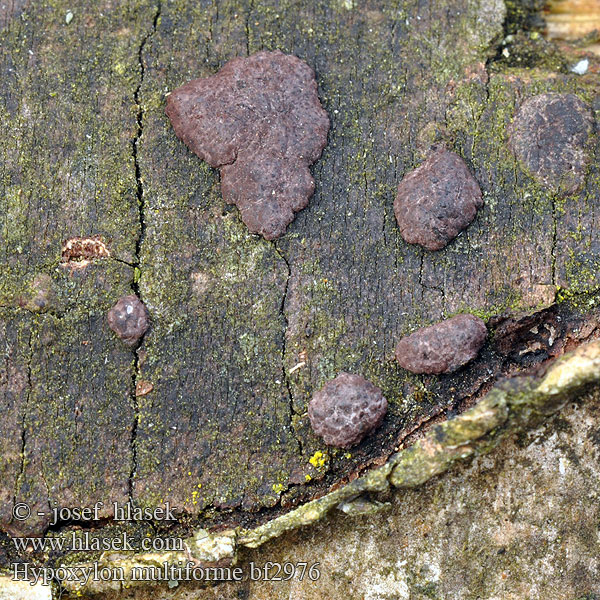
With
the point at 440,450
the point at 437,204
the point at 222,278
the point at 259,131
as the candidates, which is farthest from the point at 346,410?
the point at 259,131

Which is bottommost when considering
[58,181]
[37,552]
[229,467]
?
[37,552]

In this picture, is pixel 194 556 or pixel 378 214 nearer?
pixel 194 556

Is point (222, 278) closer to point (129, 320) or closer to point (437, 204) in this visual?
point (129, 320)

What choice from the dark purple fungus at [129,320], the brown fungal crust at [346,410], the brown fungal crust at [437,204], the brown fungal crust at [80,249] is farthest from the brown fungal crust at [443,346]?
the brown fungal crust at [80,249]

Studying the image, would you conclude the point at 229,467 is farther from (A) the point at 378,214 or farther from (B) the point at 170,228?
(A) the point at 378,214

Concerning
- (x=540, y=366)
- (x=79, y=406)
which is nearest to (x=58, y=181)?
(x=79, y=406)

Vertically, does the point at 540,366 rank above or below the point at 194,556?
above
